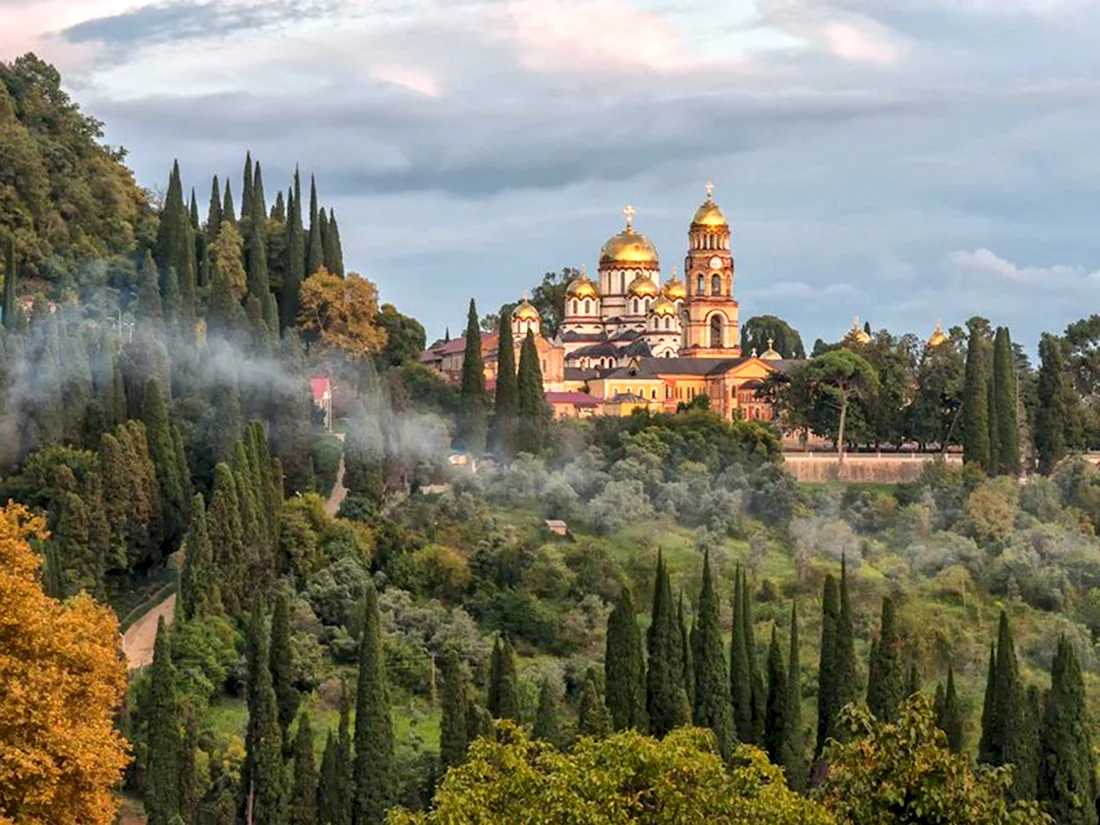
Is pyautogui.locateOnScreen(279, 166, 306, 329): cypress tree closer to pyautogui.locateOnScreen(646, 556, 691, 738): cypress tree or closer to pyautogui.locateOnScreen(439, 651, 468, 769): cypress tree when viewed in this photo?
pyautogui.locateOnScreen(646, 556, 691, 738): cypress tree

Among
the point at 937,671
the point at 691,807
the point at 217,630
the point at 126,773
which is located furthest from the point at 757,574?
the point at 691,807

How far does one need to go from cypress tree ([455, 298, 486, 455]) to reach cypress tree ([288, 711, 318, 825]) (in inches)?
1005

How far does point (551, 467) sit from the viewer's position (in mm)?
63812

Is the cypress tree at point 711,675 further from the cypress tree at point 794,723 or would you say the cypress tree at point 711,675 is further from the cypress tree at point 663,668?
the cypress tree at point 794,723

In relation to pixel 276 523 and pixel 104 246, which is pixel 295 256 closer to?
pixel 104 246

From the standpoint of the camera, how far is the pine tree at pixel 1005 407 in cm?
6769

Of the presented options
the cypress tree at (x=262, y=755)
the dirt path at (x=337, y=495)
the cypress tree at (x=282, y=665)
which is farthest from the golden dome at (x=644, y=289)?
the cypress tree at (x=262, y=755)

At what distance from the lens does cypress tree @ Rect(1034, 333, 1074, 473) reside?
7119cm

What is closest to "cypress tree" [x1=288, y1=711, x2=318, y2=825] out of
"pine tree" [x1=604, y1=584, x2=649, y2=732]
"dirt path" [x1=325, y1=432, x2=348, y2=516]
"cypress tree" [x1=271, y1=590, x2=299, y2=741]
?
"cypress tree" [x1=271, y1=590, x2=299, y2=741]

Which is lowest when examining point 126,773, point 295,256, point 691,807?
point 126,773

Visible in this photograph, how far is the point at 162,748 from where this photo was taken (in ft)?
126

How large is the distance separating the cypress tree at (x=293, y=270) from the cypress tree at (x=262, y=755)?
3159 cm

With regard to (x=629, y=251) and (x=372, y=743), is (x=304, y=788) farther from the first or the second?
(x=629, y=251)

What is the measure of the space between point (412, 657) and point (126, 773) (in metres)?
8.79
